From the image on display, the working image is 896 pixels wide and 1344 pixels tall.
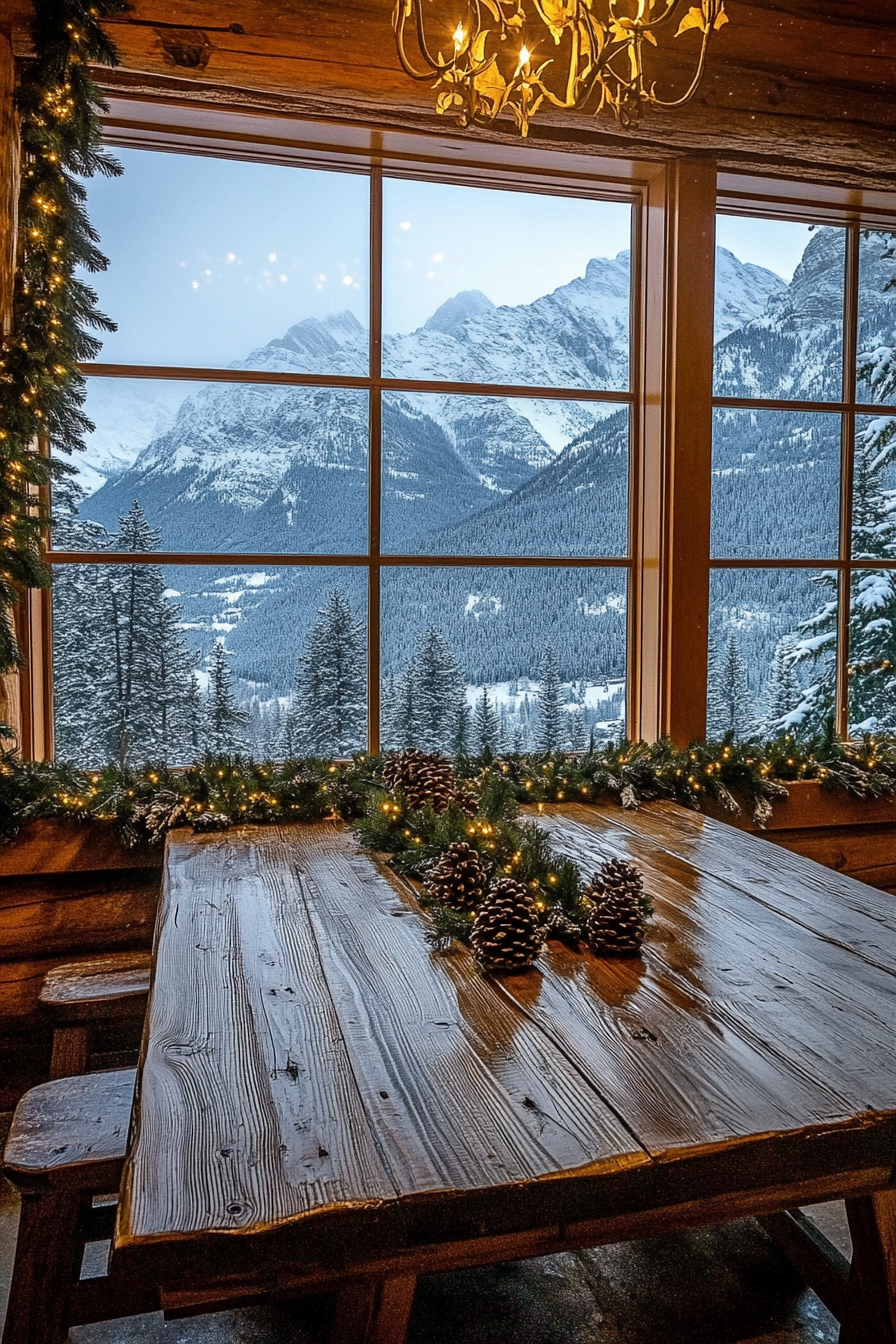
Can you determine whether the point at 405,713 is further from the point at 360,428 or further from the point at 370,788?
the point at 360,428

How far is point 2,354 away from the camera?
2148 millimetres

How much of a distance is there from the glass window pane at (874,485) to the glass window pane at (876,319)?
0.30ft

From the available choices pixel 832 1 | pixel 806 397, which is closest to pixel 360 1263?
pixel 806 397

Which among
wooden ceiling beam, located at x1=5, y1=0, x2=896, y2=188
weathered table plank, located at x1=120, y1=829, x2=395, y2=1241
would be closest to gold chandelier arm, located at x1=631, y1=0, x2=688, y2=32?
wooden ceiling beam, located at x1=5, y1=0, x2=896, y2=188

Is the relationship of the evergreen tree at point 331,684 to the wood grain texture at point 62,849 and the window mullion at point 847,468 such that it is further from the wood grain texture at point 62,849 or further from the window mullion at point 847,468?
the window mullion at point 847,468

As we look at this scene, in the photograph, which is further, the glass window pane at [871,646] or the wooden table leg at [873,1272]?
the glass window pane at [871,646]

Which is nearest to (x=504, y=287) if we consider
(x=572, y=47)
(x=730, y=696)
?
(x=572, y=47)

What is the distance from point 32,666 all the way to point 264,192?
1506mm

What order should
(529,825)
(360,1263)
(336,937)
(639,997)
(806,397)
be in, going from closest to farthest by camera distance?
(360,1263), (639,997), (336,937), (529,825), (806,397)

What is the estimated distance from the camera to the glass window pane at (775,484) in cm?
294

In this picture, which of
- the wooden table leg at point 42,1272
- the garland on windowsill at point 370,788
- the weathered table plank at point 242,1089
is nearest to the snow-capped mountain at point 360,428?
the garland on windowsill at point 370,788

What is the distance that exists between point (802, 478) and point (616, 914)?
86.5 inches

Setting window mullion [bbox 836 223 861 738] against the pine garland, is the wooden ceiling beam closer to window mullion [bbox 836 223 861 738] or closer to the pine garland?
the pine garland

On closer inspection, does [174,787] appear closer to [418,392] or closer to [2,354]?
[2,354]
